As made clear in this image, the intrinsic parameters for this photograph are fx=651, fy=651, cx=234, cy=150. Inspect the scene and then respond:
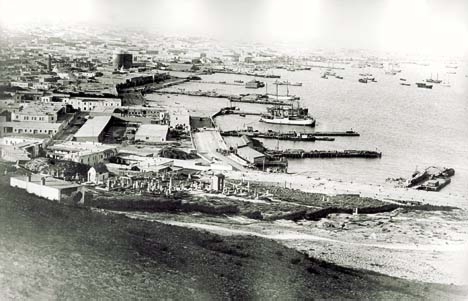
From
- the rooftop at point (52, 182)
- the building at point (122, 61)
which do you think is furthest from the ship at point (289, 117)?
the rooftop at point (52, 182)

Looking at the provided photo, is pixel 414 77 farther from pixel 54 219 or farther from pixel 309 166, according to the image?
pixel 54 219

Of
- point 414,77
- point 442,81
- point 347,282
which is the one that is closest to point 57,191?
point 347,282

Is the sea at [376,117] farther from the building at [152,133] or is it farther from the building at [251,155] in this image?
the building at [152,133]

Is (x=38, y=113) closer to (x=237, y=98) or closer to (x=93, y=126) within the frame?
(x=93, y=126)

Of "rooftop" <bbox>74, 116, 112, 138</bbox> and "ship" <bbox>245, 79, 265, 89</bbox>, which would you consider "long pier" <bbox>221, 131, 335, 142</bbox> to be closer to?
"rooftop" <bbox>74, 116, 112, 138</bbox>

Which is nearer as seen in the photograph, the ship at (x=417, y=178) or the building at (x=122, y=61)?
the ship at (x=417, y=178)
